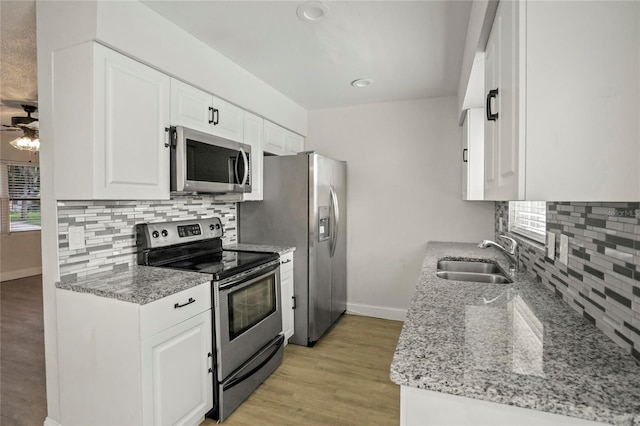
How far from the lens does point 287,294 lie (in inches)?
116

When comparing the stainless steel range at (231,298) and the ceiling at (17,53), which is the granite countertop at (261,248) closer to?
the stainless steel range at (231,298)

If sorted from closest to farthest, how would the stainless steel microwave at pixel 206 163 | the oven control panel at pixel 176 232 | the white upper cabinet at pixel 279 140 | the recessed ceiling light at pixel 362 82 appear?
the stainless steel microwave at pixel 206 163, the oven control panel at pixel 176 232, the recessed ceiling light at pixel 362 82, the white upper cabinet at pixel 279 140

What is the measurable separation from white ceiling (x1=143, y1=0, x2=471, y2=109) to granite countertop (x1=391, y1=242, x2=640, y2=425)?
1.64 metres

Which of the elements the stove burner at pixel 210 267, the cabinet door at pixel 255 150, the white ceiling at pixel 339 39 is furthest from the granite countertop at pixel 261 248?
the white ceiling at pixel 339 39

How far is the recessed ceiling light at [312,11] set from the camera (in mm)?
1831

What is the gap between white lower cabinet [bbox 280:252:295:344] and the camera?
2.87 meters

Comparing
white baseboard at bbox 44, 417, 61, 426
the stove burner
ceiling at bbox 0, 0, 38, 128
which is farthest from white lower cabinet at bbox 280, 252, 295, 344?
ceiling at bbox 0, 0, 38, 128

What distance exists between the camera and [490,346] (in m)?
1.02

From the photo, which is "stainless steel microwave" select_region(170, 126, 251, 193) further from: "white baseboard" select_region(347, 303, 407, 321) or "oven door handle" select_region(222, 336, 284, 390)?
"white baseboard" select_region(347, 303, 407, 321)

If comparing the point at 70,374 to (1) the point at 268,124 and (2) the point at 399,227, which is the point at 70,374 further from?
(2) the point at 399,227

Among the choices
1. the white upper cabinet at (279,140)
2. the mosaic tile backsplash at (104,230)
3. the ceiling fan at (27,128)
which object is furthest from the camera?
the ceiling fan at (27,128)

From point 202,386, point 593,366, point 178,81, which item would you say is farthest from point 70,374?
point 593,366

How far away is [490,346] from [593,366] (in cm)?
25

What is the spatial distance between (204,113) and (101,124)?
0.77 m
